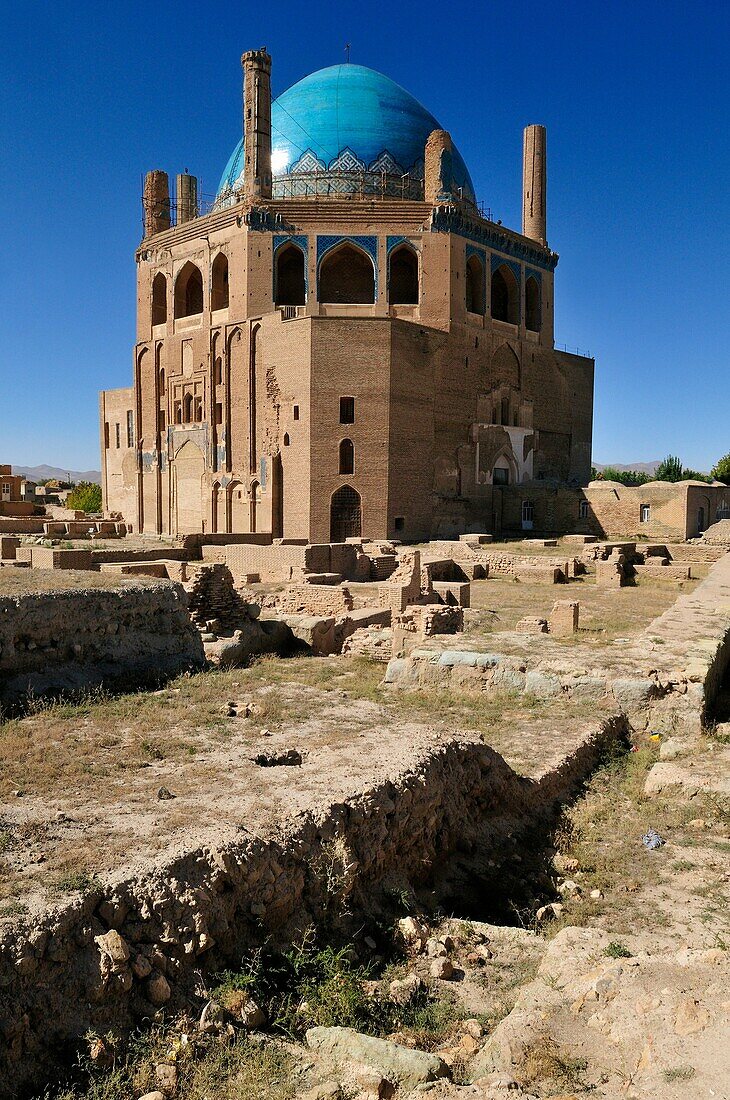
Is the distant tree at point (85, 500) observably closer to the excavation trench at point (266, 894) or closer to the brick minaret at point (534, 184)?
the brick minaret at point (534, 184)

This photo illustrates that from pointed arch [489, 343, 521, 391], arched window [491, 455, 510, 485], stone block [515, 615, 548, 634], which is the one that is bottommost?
stone block [515, 615, 548, 634]

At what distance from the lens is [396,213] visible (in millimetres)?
32781

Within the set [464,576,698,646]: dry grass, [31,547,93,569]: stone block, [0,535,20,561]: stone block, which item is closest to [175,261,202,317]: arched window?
[0,535,20,561]: stone block

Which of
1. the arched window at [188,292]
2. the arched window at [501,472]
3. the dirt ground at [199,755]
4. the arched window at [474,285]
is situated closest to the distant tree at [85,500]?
the arched window at [188,292]

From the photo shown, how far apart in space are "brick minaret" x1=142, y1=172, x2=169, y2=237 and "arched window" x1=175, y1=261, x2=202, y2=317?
3.37m

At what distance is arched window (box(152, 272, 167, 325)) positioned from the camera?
37.2 metres

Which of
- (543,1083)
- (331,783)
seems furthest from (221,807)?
(543,1083)

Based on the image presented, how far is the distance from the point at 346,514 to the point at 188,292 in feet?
48.8

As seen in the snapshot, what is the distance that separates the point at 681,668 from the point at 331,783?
4968mm

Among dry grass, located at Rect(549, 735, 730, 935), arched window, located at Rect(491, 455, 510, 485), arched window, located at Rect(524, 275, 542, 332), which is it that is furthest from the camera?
arched window, located at Rect(524, 275, 542, 332)

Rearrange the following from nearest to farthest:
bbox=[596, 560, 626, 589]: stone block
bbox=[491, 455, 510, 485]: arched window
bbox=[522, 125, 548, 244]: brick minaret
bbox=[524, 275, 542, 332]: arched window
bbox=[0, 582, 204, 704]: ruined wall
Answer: bbox=[0, 582, 204, 704]: ruined wall → bbox=[596, 560, 626, 589]: stone block → bbox=[491, 455, 510, 485]: arched window → bbox=[522, 125, 548, 244]: brick minaret → bbox=[524, 275, 542, 332]: arched window

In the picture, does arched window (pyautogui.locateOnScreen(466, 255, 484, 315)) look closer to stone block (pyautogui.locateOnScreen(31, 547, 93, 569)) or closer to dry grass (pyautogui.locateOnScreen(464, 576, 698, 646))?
dry grass (pyautogui.locateOnScreen(464, 576, 698, 646))

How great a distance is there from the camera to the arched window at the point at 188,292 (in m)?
36.0

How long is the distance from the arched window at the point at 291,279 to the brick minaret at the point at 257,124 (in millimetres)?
2735
